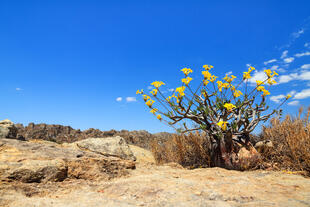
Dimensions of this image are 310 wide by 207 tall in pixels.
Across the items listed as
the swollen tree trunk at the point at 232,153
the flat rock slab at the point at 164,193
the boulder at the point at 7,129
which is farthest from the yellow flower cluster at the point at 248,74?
the boulder at the point at 7,129

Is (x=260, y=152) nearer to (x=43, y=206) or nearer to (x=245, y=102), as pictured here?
(x=245, y=102)

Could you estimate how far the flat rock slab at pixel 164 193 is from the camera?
264 centimetres

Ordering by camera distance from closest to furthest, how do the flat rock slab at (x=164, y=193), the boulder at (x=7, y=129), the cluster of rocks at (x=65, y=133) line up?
the flat rock slab at (x=164, y=193) → the boulder at (x=7, y=129) → the cluster of rocks at (x=65, y=133)

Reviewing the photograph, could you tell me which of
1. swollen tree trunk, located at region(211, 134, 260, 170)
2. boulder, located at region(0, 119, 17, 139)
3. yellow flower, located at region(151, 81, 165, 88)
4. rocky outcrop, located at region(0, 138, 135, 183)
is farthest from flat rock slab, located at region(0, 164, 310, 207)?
boulder, located at region(0, 119, 17, 139)

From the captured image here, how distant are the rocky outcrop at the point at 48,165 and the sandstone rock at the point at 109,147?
6.62 ft

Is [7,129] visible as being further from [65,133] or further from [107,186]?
[65,133]

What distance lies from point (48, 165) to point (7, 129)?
3.57m

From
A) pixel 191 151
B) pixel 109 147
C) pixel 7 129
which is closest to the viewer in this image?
pixel 191 151

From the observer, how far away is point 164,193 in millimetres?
2912

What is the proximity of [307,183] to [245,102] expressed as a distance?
7.53ft

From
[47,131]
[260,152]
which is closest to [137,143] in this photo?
[47,131]

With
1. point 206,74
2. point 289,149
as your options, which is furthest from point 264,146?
point 206,74

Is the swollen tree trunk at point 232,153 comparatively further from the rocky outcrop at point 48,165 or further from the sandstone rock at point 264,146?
the rocky outcrop at point 48,165

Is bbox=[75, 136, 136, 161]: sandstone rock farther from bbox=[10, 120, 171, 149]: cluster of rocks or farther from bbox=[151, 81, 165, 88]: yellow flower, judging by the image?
bbox=[10, 120, 171, 149]: cluster of rocks
